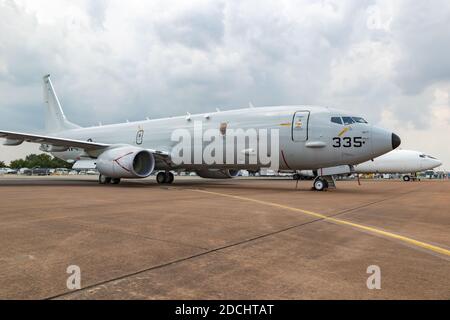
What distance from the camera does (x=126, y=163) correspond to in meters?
16.0

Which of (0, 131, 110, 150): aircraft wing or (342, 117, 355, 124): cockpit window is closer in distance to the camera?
(342, 117, 355, 124): cockpit window

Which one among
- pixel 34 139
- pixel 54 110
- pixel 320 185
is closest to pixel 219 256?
pixel 320 185

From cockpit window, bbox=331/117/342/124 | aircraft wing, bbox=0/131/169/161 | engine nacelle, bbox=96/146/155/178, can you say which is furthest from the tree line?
cockpit window, bbox=331/117/342/124

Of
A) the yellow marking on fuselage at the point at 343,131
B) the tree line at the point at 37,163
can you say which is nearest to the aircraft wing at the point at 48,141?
the yellow marking on fuselage at the point at 343,131

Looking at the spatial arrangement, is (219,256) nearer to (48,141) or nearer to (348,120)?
(348,120)

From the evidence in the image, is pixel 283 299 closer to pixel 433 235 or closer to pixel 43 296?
pixel 43 296

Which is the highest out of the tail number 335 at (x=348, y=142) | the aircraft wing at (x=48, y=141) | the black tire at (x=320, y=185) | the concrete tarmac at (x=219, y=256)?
the aircraft wing at (x=48, y=141)

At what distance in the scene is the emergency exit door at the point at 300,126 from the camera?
13984mm

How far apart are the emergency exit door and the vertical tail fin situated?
1833 centimetres

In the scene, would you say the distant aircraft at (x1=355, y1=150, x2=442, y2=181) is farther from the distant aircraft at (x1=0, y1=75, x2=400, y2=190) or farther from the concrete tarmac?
the concrete tarmac

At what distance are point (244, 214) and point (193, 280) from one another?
402 centimetres

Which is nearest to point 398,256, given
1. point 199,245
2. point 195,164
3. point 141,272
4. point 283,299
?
point 283,299

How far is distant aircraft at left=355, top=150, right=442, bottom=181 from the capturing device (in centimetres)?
3431

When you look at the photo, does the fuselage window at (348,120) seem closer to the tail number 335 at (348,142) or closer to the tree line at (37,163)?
the tail number 335 at (348,142)
